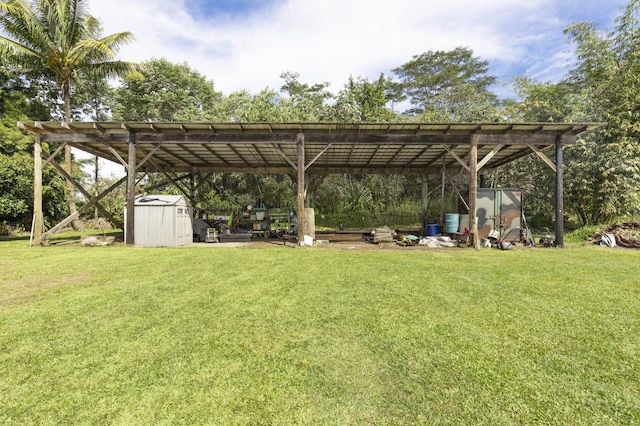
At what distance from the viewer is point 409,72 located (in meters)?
31.8

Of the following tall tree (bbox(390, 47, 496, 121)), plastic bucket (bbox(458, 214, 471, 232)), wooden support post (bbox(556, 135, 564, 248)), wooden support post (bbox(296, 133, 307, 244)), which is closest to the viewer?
wooden support post (bbox(556, 135, 564, 248))

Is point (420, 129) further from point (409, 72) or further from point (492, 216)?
point (409, 72)

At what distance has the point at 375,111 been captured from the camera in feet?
76.3

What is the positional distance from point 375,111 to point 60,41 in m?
19.8

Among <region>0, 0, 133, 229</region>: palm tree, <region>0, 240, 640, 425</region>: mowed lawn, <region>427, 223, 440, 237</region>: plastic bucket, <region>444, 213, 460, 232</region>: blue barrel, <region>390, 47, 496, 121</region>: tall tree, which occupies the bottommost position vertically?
<region>0, 240, 640, 425</region>: mowed lawn

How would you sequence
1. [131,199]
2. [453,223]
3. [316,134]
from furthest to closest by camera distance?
1. [453,223]
2. [316,134]
3. [131,199]

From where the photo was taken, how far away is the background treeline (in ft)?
43.7

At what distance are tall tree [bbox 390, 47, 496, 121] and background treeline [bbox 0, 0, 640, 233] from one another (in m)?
0.11

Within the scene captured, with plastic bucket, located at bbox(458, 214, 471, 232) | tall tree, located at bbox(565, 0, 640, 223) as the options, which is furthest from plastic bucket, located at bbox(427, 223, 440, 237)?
tall tree, located at bbox(565, 0, 640, 223)

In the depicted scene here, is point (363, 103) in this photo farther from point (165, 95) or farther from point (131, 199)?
point (131, 199)

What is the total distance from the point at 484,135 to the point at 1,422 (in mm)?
12415

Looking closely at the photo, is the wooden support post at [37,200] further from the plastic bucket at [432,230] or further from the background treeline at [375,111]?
the plastic bucket at [432,230]

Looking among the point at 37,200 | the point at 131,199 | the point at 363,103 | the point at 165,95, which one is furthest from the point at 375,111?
the point at 37,200

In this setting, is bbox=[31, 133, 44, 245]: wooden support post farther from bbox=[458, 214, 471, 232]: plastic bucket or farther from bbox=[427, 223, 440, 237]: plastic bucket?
bbox=[458, 214, 471, 232]: plastic bucket
